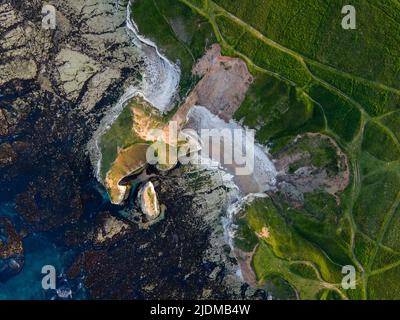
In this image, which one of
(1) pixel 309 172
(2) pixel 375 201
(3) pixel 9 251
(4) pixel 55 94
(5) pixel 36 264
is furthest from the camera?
(5) pixel 36 264

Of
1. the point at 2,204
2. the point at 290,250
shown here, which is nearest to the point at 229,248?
the point at 290,250

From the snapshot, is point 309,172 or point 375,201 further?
point 309,172

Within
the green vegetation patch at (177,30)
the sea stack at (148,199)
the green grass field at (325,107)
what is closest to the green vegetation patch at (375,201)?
the green grass field at (325,107)

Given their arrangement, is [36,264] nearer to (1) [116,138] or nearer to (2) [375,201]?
(1) [116,138]

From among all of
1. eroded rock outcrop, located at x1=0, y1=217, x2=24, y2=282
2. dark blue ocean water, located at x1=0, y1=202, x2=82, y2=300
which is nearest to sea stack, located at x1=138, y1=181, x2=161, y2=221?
dark blue ocean water, located at x1=0, y1=202, x2=82, y2=300

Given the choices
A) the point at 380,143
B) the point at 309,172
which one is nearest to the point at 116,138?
the point at 309,172

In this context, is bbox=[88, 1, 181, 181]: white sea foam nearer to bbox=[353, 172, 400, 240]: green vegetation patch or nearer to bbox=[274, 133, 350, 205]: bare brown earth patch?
bbox=[274, 133, 350, 205]: bare brown earth patch

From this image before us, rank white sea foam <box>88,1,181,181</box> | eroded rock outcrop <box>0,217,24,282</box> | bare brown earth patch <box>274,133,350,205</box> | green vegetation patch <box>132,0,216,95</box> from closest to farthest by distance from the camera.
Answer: bare brown earth patch <box>274,133,350,205</box> → green vegetation patch <box>132,0,216,95</box> → white sea foam <box>88,1,181,181</box> → eroded rock outcrop <box>0,217,24,282</box>

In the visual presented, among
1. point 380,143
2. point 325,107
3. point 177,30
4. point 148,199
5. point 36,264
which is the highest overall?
point 177,30

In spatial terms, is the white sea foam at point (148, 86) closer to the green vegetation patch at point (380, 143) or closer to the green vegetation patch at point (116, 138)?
the green vegetation patch at point (116, 138)

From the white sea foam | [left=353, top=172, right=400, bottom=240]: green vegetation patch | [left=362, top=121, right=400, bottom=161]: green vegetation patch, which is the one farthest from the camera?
the white sea foam

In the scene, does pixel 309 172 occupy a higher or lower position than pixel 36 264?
higher
